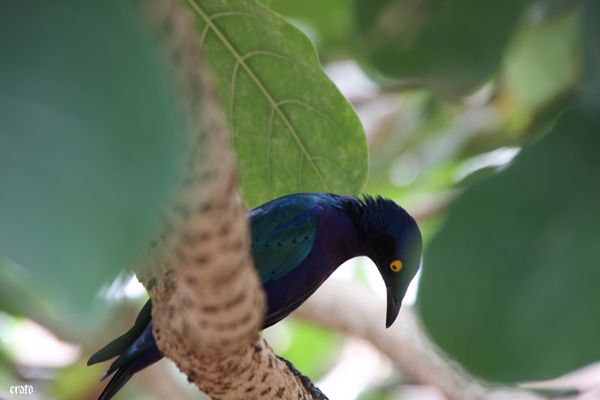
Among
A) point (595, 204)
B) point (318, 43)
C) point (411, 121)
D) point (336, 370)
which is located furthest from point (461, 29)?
point (336, 370)

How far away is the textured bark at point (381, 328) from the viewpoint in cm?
358

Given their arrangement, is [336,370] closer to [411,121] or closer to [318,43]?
[411,121]

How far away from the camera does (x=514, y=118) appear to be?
4.02m

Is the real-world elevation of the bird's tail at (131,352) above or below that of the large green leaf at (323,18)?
below

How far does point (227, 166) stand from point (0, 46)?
0.29m

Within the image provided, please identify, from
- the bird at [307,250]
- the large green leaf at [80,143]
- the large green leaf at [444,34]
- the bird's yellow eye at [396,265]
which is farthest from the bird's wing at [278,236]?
the large green leaf at [80,143]

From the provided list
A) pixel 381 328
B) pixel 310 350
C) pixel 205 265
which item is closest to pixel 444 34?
pixel 205 265

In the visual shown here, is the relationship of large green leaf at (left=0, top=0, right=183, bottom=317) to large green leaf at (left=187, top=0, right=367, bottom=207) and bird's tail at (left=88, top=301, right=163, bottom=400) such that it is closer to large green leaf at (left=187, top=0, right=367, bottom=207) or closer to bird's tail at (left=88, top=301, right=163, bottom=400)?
large green leaf at (left=187, top=0, right=367, bottom=207)

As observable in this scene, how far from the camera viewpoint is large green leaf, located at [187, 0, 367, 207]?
173 centimetres

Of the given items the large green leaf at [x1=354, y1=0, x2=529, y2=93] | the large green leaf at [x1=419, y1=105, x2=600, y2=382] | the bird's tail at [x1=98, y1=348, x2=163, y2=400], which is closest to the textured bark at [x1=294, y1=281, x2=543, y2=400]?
the bird's tail at [x1=98, y1=348, x2=163, y2=400]

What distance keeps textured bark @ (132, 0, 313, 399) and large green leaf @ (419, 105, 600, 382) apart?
19 cm

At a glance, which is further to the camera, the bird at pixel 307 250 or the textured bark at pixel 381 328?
the textured bark at pixel 381 328

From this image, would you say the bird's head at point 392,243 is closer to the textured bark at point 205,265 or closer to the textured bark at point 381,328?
the textured bark at point 205,265

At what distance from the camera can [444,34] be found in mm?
1012
